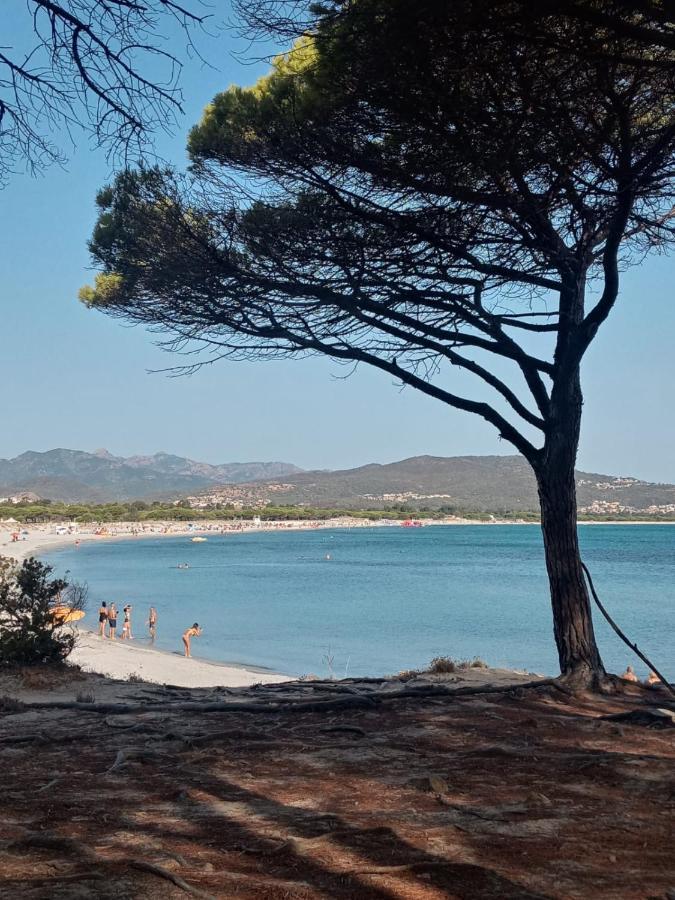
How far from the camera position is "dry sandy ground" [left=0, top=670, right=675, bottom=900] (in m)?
3.04

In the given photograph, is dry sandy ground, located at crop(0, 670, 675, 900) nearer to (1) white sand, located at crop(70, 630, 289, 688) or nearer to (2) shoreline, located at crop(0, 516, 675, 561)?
(1) white sand, located at crop(70, 630, 289, 688)

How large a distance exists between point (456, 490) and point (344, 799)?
6597 inches

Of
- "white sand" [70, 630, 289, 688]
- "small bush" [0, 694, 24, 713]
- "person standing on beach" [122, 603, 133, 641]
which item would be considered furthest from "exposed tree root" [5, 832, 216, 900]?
"person standing on beach" [122, 603, 133, 641]

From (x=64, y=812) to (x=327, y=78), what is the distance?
4761 mm

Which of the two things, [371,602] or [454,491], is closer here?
[371,602]

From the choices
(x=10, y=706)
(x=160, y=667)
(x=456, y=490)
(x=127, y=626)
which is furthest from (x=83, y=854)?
(x=456, y=490)

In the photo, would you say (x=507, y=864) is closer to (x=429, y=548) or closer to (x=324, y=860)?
(x=324, y=860)

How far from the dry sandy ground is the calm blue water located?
13.2 meters

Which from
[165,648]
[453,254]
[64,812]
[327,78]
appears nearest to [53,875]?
[64,812]

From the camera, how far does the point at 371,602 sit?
39.0m

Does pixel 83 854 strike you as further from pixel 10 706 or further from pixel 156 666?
pixel 156 666

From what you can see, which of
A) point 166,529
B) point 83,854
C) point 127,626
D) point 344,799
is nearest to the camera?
point 83,854

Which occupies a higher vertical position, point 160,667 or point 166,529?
point 160,667

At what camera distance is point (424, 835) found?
3.54 m
